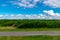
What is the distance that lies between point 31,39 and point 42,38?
2.93 feet

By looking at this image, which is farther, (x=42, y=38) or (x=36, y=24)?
(x=36, y=24)

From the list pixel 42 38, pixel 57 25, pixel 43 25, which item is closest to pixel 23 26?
pixel 43 25

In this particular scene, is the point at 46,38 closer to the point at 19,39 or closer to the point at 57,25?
the point at 19,39

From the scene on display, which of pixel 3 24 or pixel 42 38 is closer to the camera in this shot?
pixel 42 38

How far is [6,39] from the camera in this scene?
40.7 feet

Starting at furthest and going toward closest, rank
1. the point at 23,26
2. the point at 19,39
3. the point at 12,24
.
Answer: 1. the point at 12,24
2. the point at 23,26
3. the point at 19,39

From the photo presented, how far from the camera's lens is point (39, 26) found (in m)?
26.2

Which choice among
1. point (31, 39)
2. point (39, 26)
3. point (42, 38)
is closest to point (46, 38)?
point (42, 38)

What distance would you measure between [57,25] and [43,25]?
2201 mm

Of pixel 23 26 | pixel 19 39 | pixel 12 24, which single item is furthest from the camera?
pixel 12 24

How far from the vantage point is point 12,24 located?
29438mm

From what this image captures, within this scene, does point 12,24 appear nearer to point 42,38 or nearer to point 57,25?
point 57,25

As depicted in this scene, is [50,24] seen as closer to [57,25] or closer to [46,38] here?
[57,25]

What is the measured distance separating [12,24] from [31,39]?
1729cm
